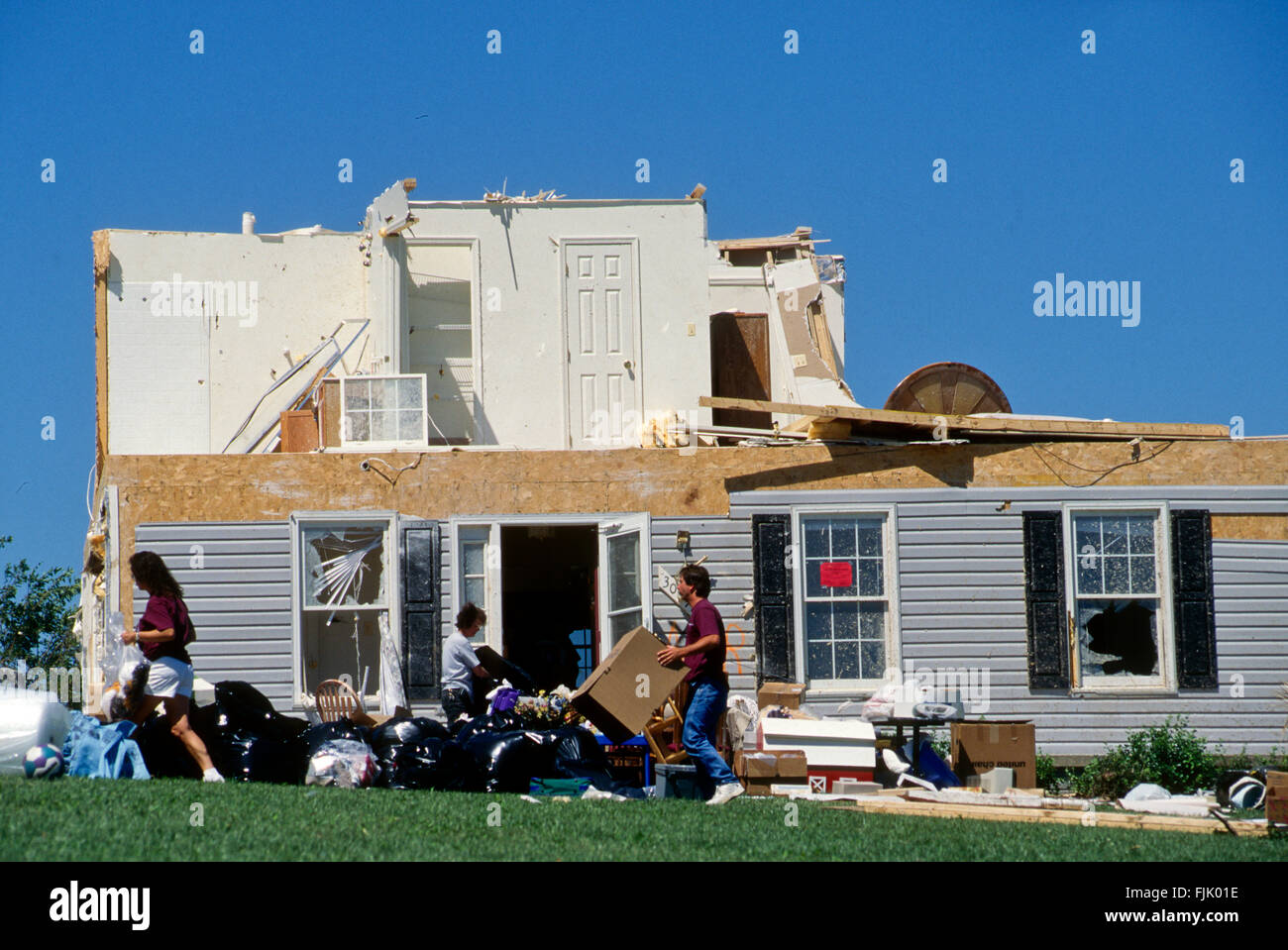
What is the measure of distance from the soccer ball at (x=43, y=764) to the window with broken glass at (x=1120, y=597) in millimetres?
8853

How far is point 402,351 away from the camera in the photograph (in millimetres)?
18141

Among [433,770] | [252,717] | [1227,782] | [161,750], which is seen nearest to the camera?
[161,750]

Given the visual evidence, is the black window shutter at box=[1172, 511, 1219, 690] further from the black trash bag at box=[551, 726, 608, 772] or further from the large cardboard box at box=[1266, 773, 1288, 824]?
the black trash bag at box=[551, 726, 608, 772]

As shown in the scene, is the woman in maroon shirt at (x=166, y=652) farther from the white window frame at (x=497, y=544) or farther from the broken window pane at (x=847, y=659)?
the broken window pane at (x=847, y=659)

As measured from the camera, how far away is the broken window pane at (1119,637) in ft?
45.2

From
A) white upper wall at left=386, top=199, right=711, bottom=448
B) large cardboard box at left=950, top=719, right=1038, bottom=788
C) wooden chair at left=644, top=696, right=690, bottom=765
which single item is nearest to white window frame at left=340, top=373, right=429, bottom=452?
white upper wall at left=386, top=199, right=711, bottom=448

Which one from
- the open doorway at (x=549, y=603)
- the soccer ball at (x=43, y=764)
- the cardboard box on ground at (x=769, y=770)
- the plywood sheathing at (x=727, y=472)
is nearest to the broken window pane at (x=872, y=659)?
the plywood sheathing at (x=727, y=472)

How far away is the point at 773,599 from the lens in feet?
44.7

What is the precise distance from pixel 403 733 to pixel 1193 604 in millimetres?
7347

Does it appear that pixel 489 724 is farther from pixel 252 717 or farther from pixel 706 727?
pixel 706 727

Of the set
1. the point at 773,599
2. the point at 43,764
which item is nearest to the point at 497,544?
the point at 773,599
